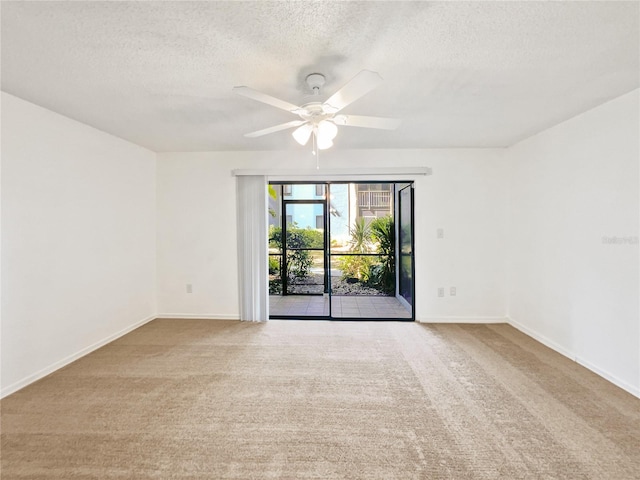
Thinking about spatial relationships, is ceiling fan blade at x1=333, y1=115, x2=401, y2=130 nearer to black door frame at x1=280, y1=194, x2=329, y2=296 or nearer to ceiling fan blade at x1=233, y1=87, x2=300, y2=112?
ceiling fan blade at x1=233, y1=87, x2=300, y2=112

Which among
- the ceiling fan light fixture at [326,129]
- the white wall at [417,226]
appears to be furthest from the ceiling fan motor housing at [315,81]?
the white wall at [417,226]

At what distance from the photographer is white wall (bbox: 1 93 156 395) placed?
227 centimetres

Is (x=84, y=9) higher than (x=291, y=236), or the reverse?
(x=84, y=9)

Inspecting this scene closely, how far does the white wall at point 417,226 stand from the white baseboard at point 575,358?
13.8 inches

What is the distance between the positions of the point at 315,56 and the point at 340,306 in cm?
364

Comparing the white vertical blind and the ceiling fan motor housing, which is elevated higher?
the ceiling fan motor housing

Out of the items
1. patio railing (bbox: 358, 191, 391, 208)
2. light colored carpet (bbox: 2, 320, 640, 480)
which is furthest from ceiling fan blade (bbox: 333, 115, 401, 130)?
patio railing (bbox: 358, 191, 391, 208)

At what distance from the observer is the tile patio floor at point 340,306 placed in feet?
14.0

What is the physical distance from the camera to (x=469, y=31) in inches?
60.1

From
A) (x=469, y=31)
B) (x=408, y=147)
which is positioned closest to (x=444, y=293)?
(x=408, y=147)

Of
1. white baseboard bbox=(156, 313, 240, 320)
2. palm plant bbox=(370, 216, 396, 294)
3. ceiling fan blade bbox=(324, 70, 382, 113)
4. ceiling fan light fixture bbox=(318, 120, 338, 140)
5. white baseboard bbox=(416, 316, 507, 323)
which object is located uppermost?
ceiling fan blade bbox=(324, 70, 382, 113)

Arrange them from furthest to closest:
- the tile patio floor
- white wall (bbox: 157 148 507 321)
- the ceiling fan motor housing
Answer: the tile patio floor < white wall (bbox: 157 148 507 321) < the ceiling fan motor housing

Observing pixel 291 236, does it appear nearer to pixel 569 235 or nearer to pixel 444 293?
pixel 444 293

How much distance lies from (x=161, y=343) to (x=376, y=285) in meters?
3.28
